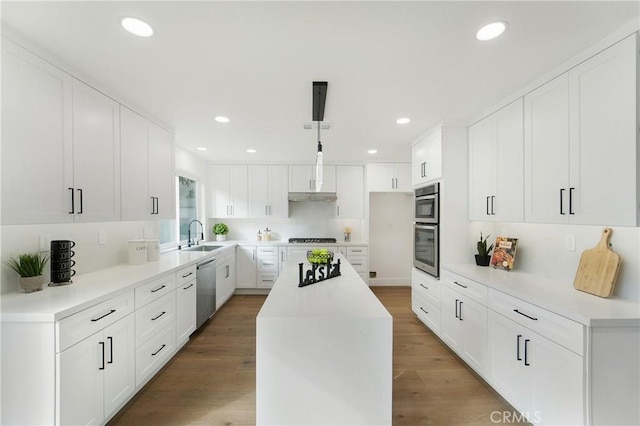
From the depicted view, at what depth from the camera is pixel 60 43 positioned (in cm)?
159

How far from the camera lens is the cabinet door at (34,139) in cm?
149

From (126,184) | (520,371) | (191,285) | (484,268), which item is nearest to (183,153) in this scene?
(126,184)

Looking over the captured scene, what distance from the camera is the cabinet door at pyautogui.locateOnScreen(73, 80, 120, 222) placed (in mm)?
1929

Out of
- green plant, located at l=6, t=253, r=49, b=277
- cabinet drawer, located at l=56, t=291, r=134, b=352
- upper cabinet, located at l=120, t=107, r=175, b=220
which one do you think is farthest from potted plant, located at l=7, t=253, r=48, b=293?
upper cabinet, located at l=120, t=107, r=175, b=220

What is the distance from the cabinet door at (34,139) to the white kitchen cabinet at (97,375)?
2.68ft

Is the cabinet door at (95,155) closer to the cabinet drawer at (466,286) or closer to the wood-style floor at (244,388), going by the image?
the wood-style floor at (244,388)

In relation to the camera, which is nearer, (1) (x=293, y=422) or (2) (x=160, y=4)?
(2) (x=160, y=4)

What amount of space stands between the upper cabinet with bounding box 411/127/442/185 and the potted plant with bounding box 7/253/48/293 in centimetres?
352

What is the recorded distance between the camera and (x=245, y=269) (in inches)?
189

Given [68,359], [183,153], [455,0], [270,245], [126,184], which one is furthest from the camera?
[270,245]

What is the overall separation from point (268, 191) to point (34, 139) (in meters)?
3.50

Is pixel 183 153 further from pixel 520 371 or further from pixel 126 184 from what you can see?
pixel 520 371

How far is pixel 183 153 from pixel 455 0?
4009 mm

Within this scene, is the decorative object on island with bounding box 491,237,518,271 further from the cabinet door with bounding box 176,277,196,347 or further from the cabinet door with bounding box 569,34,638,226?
the cabinet door with bounding box 176,277,196,347
